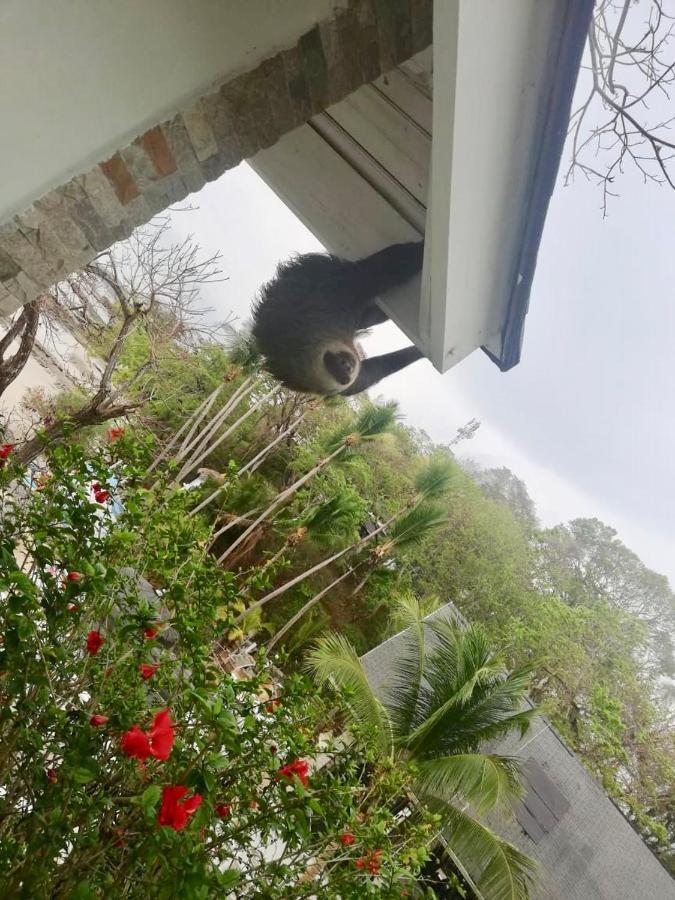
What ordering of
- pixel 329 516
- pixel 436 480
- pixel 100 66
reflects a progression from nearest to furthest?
1. pixel 100 66
2. pixel 329 516
3. pixel 436 480

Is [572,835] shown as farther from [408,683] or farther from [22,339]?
[22,339]

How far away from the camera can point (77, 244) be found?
1.34 m

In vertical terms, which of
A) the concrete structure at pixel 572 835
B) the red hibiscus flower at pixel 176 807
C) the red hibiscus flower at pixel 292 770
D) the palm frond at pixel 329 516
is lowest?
the concrete structure at pixel 572 835

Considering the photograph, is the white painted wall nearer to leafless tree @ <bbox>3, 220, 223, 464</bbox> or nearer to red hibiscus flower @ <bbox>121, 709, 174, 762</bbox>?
red hibiscus flower @ <bbox>121, 709, 174, 762</bbox>

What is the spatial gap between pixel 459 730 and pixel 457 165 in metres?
5.11

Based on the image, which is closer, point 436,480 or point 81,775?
point 81,775

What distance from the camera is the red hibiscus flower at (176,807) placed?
928 mm

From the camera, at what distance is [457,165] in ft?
3.77

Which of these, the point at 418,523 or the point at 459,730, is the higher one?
the point at 418,523

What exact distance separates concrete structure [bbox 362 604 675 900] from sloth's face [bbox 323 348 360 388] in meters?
4.73

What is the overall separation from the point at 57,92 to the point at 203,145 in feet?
1.29

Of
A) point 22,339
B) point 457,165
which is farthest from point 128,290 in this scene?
point 457,165

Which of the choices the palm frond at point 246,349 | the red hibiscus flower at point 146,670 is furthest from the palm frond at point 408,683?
the red hibiscus flower at point 146,670

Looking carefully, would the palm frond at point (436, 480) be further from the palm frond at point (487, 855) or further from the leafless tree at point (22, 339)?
the leafless tree at point (22, 339)
